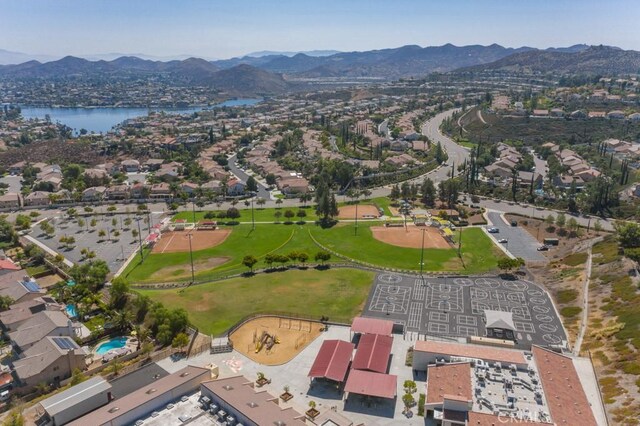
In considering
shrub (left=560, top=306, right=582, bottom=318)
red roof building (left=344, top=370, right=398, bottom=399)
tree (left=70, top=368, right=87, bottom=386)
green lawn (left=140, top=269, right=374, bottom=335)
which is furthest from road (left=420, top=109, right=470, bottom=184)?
tree (left=70, top=368, right=87, bottom=386)

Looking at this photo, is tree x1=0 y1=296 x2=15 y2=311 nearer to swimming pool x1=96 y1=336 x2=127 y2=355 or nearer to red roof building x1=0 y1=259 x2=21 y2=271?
red roof building x1=0 y1=259 x2=21 y2=271

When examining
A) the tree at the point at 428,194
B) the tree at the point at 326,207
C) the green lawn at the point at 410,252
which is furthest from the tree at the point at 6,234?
the tree at the point at 428,194

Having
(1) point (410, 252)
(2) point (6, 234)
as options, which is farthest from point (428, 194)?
(2) point (6, 234)

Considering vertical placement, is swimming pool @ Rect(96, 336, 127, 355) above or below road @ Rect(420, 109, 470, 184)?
below

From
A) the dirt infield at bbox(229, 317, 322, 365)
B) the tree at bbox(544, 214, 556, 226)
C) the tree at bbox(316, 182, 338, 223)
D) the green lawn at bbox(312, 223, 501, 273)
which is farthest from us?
the tree at bbox(316, 182, 338, 223)

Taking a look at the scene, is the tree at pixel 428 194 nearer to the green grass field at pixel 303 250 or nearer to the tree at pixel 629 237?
the green grass field at pixel 303 250

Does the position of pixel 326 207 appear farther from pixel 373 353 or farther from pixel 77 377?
pixel 77 377

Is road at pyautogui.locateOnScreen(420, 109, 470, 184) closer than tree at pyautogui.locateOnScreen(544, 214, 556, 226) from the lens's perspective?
No

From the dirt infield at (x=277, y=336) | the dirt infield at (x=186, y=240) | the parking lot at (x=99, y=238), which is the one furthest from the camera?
the dirt infield at (x=186, y=240)
